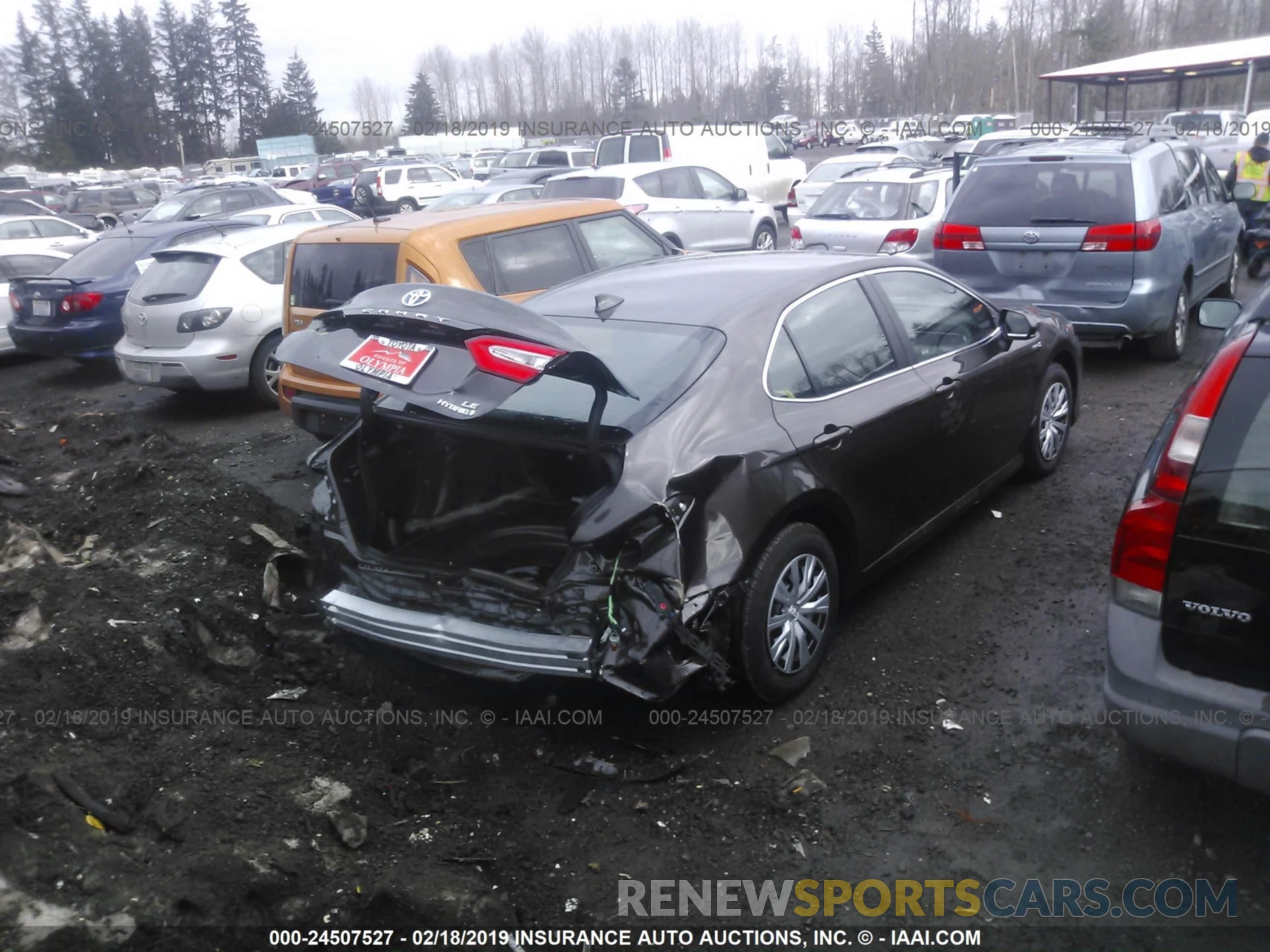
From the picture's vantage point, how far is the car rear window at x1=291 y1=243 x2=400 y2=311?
276 inches

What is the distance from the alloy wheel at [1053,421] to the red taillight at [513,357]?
380cm

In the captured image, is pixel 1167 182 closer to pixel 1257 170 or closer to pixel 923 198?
pixel 923 198

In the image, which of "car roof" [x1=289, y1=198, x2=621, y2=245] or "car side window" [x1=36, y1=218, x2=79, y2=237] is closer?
"car roof" [x1=289, y1=198, x2=621, y2=245]

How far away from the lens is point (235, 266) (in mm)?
9203

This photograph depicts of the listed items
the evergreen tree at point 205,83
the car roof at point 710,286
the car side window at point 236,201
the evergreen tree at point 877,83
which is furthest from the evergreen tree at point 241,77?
the car roof at point 710,286

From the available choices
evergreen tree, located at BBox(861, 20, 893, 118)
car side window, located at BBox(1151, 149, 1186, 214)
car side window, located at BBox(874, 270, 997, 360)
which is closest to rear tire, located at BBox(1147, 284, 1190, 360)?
car side window, located at BBox(1151, 149, 1186, 214)

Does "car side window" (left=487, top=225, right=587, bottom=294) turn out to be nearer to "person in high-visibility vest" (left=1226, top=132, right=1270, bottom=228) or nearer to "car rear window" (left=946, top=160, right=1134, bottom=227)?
"car rear window" (left=946, top=160, right=1134, bottom=227)

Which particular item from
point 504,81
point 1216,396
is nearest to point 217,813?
point 1216,396

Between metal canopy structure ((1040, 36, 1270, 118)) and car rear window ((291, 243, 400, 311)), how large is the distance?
2634 cm

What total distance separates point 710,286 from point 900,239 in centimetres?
740

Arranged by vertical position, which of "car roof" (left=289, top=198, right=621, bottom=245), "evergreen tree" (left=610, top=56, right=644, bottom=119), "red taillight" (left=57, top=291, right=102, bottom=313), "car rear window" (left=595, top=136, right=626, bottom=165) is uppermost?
"evergreen tree" (left=610, top=56, right=644, bottom=119)

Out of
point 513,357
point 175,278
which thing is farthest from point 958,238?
point 175,278

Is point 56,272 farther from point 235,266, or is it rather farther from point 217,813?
point 217,813

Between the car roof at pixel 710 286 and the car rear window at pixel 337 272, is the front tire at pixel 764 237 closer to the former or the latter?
the car rear window at pixel 337 272
